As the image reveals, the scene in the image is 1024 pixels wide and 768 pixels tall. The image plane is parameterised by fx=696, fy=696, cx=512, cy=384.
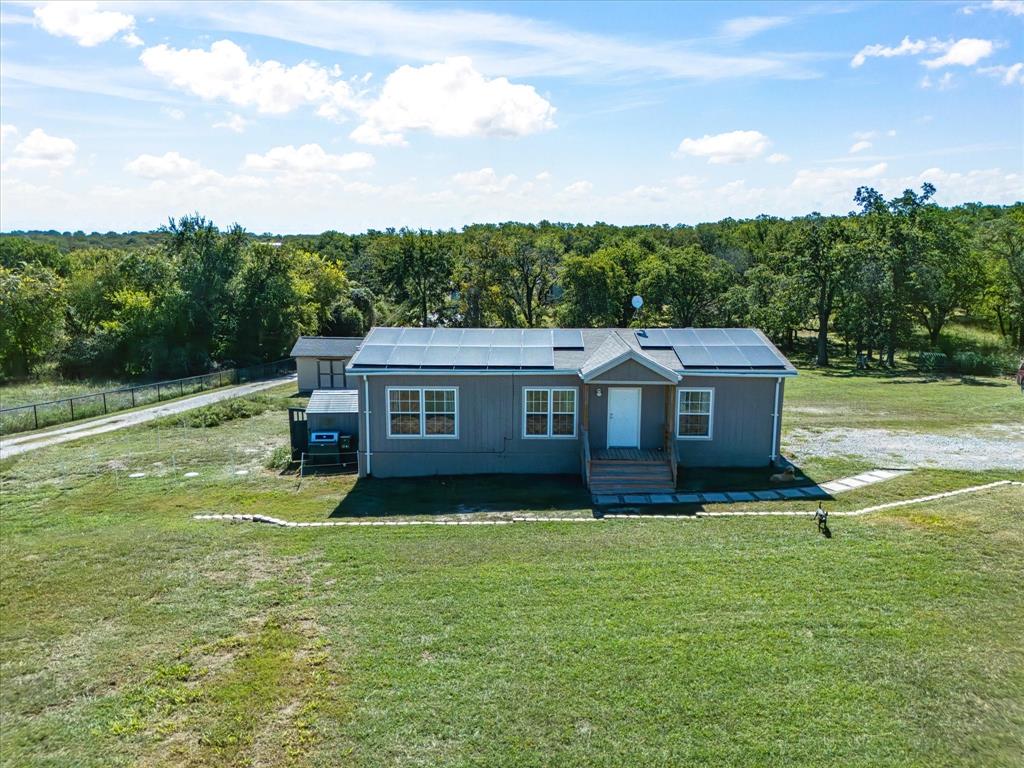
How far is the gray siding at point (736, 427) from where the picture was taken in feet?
58.1

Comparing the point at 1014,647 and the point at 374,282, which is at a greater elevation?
the point at 374,282

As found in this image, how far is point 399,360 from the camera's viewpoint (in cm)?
1762

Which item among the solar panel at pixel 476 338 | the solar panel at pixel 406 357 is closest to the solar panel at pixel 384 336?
the solar panel at pixel 406 357

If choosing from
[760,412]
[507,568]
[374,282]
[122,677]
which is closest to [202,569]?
→ [122,677]

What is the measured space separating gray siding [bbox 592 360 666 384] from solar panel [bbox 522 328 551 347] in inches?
98.3

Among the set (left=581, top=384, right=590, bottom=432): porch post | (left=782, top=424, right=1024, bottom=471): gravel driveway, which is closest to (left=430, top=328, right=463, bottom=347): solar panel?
(left=581, top=384, right=590, bottom=432): porch post

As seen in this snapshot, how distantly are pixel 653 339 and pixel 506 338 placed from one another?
4.09 meters

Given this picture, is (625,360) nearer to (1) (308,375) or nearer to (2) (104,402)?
(1) (308,375)

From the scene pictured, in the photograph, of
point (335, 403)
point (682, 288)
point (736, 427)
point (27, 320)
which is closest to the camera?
point (736, 427)


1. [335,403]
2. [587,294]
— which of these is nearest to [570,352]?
[335,403]

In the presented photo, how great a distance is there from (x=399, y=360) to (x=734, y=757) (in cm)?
1259

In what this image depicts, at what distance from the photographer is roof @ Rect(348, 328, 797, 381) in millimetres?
17391

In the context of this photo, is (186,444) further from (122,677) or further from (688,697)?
(688,697)

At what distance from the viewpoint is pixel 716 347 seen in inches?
739
